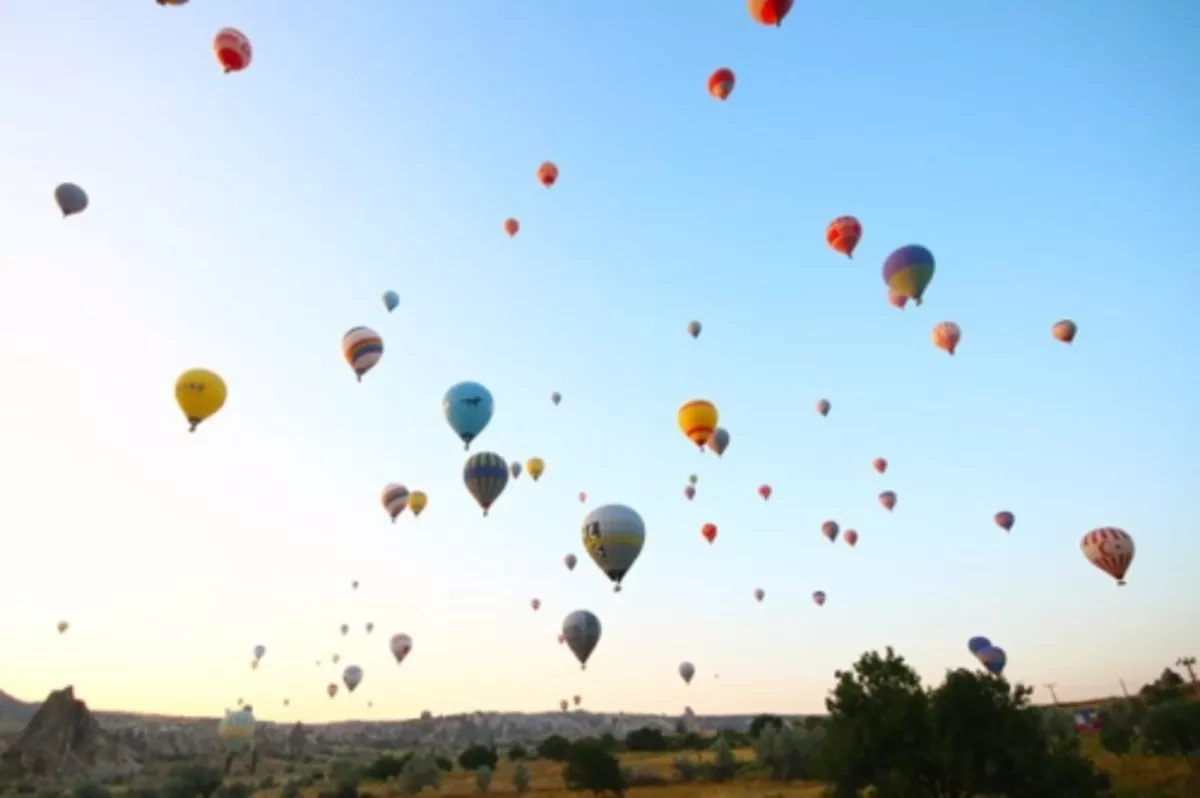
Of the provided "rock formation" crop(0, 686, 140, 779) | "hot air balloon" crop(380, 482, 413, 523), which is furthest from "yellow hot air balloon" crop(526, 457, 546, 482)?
"rock formation" crop(0, 686, 140, 779)

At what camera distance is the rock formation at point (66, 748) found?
336 ft

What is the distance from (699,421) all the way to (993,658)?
31.5 meters

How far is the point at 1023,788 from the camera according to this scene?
899 inches

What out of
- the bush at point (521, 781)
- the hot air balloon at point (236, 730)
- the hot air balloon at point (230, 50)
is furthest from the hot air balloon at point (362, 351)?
the hot air balloon at point (236, 730)


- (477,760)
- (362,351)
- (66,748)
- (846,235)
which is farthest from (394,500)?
(66,748)

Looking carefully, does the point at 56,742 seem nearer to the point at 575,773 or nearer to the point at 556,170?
the point at 575,773

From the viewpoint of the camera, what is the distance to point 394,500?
157ft

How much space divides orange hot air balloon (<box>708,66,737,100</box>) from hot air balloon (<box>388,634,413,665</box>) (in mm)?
44028

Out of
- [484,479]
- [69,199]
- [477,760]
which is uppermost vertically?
[69,199]

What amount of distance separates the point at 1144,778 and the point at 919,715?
21332 mm

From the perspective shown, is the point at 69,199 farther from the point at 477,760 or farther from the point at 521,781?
the point at 477,760

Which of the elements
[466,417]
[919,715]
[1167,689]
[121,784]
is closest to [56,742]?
[121,784]

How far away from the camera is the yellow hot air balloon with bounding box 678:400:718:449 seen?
1722 inches

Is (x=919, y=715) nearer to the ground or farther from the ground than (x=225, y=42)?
nearer to the ground
